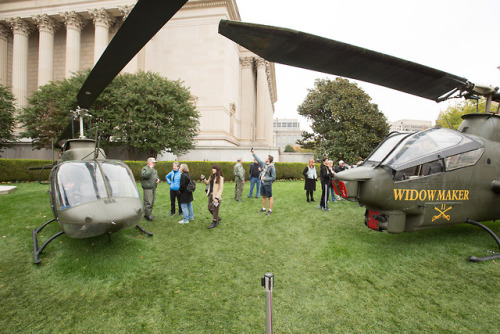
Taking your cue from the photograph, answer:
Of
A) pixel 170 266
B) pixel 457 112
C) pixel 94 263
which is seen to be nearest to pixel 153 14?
pixel 170 266

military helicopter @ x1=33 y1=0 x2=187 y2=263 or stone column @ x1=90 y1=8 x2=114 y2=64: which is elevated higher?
stone column @ x1=90 y1=8 x2=114 y2=64

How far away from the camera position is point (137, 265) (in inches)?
192

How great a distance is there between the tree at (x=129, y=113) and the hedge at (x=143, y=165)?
229 cm

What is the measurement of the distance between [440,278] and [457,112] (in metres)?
37.9

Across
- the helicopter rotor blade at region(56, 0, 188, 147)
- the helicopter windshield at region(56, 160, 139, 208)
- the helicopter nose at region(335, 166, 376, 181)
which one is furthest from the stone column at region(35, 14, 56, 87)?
the helicopter nose at region(335, 166, 376, 181)

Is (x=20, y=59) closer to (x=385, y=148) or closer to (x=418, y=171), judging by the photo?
(x=385, y=148)

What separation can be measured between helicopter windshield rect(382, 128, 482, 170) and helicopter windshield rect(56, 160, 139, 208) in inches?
209

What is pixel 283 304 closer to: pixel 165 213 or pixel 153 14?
pixel 153 14

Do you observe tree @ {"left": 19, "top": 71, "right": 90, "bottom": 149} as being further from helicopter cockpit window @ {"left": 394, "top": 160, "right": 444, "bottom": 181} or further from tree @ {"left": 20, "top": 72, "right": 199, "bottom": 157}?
helicopter cockpit window @ {"left": 394, "top": 160, "right": 444, "bottom": 181}

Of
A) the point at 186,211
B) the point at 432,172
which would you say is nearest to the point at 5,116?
the point at 186,211

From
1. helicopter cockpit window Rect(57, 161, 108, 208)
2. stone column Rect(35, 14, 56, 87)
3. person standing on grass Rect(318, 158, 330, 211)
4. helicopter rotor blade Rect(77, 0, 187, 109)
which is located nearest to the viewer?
helicopter rotor blade Rect(77, 0, 187, 109)

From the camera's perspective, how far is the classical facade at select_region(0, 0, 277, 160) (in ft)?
89.8

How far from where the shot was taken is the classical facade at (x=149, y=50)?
1078 inches

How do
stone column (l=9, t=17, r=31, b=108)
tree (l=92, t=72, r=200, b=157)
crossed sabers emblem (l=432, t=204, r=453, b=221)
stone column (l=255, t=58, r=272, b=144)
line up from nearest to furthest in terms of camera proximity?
crossed sabers emblem (l=432, t=204, r=453, b=221)
tree (l=92, t=72, r=200, b=157)
stone column (l=9, t=17, r=31, b=108)
stone column (l=255, t=58, r=272, b=144)
